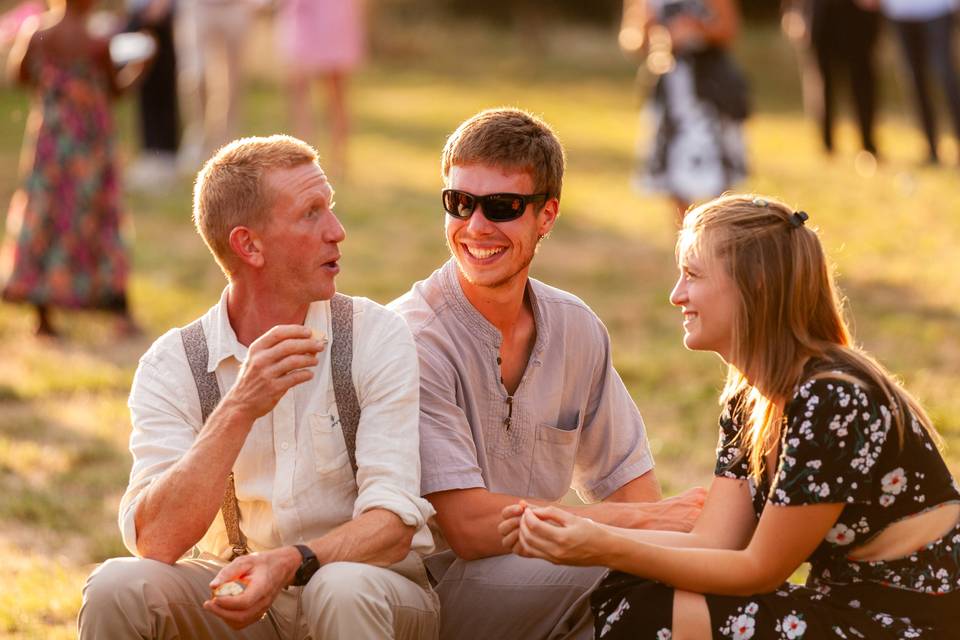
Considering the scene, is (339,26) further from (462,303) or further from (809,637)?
(809,637)

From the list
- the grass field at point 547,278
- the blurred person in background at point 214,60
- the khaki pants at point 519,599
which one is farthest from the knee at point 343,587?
the blurred person in background at point 214,60

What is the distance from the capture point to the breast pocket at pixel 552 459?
366cm

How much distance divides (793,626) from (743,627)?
105 millimetres

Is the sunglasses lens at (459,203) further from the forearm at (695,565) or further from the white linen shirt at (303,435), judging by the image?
the forearm at (695,565)

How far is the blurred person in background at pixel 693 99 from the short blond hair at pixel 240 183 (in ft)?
17.0

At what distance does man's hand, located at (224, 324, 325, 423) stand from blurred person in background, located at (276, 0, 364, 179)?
9.29m

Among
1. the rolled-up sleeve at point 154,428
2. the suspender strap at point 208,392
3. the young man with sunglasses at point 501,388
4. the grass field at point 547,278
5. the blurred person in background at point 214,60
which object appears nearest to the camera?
the rolled-up sleeve at point 154,428

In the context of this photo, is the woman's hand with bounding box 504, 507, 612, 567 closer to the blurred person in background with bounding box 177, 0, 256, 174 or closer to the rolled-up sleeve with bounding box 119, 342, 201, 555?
the rolled-up sleeve with bounding box 119, 342, 201, 555

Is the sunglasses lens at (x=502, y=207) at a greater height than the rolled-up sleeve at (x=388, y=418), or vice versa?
the sunglasses lens at (x=502, y=207)

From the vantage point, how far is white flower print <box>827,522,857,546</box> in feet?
10.3

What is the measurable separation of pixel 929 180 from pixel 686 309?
336 inches

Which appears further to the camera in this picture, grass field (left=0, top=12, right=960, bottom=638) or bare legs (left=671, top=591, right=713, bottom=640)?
grass field (left=0, top=12, right=960, bottom=638)

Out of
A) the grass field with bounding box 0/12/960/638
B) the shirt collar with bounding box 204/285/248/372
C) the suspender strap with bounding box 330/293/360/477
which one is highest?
the shirt collar with bounding box 204/285/248/372

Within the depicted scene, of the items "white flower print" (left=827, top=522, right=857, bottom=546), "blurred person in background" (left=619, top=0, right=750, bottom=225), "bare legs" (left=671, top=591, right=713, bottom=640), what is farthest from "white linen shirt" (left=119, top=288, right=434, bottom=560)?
"blurred person in background" (left=619, top=0, right=750, bottom=225)
